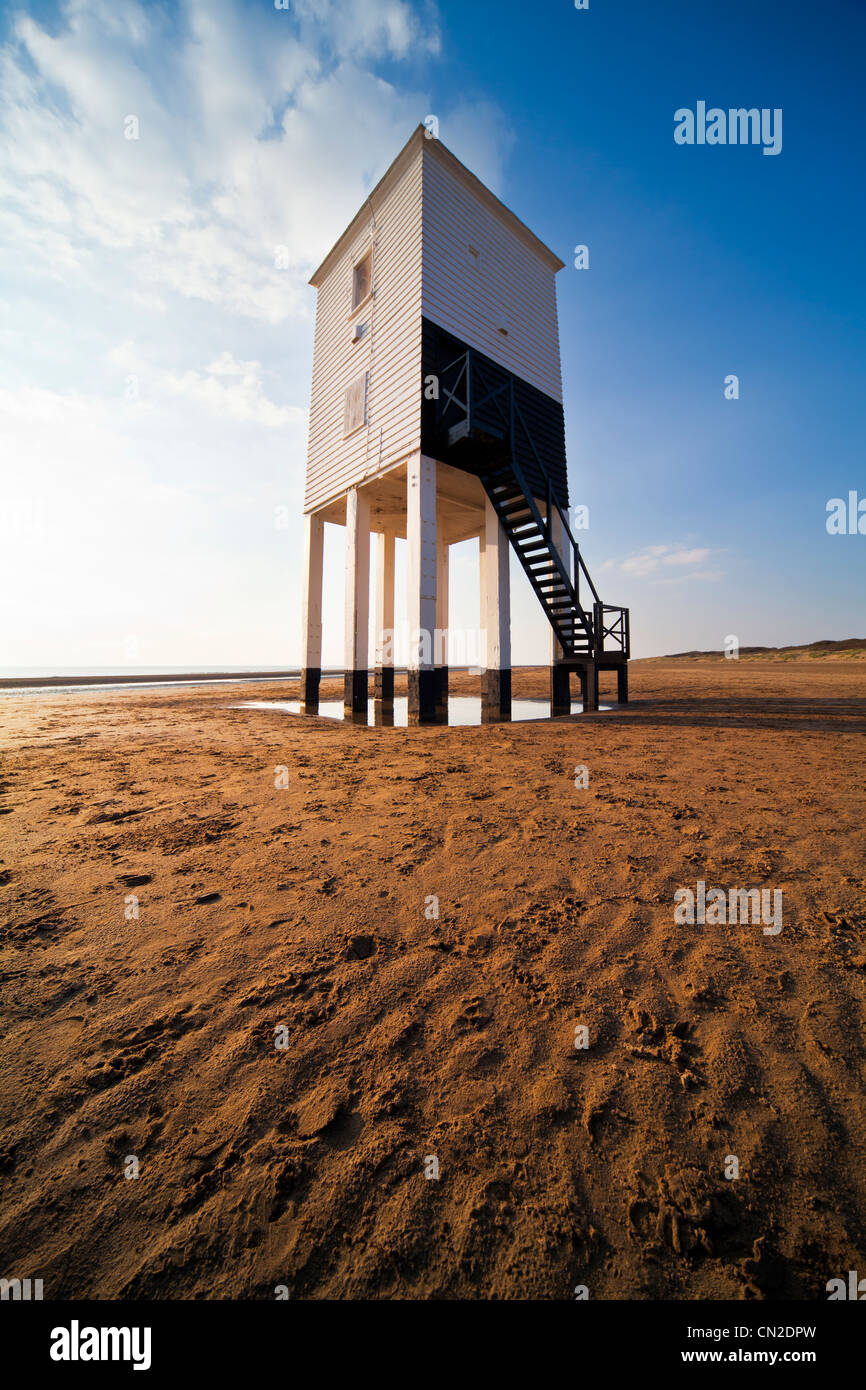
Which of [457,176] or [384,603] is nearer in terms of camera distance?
[457,176]

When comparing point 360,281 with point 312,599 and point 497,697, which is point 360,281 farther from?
point 497,697

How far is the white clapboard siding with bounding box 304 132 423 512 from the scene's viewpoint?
1077cm

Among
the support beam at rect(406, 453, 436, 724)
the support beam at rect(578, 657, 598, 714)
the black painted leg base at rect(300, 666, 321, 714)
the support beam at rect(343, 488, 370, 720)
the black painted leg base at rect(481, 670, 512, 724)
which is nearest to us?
the support beam at rect(406, 453, 436, 724)

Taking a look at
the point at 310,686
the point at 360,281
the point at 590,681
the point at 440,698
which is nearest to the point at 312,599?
the point at 310,686

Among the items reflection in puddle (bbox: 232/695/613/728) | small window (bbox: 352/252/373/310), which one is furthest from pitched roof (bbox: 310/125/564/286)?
reflection in puddle (bbox: 232/695/613/728)

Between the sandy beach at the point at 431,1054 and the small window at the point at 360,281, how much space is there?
47.8 feet

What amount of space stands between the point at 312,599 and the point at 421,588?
5.34 meters

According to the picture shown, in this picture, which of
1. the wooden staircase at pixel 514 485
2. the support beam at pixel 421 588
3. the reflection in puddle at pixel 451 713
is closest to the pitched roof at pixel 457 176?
the wooden staircase at pixel 514 485

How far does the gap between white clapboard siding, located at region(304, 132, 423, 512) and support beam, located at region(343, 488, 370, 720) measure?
0.79 meters

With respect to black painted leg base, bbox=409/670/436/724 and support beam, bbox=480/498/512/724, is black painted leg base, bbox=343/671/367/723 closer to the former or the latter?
black painted leg base, bbox=409/670/436/724

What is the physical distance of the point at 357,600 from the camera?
1270 centimetres

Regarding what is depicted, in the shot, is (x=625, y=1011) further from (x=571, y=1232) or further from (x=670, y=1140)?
(x=571, y=1232)

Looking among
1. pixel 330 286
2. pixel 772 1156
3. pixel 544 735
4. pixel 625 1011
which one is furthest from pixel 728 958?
pixel 330 286

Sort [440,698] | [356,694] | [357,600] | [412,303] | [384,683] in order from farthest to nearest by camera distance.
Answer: [384,683] → [356,694] → [357,600] → [440,698] → [412,303]
